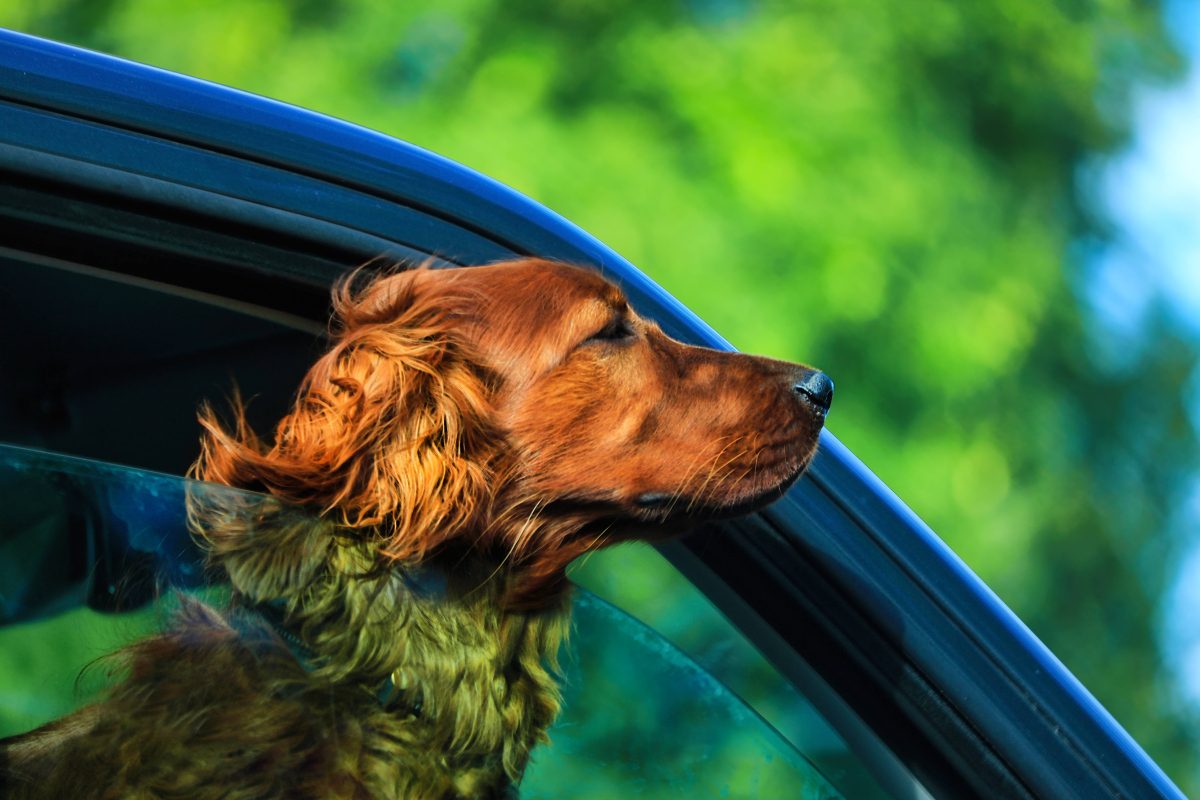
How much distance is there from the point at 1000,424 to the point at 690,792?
6.36 meters

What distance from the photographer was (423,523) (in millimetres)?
2039

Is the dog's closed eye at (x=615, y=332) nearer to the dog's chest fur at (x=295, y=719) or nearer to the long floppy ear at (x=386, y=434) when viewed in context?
the long floppy ear at (x=386, y=434)

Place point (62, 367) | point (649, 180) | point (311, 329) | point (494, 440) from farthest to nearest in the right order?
point (649, 180) → point (494, 440) → point (62, 367) → point (311, 329)

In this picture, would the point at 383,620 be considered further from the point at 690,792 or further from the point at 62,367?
the point at 62,367

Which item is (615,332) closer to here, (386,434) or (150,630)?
(386,434)

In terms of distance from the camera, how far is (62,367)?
7.17 ft

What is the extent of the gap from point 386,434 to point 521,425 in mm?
274

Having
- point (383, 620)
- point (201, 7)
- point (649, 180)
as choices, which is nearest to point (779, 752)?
point (383, 620)

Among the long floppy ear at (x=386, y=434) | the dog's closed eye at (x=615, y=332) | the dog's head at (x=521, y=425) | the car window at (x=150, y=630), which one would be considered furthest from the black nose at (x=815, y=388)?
the car window at (x=150, y=630)

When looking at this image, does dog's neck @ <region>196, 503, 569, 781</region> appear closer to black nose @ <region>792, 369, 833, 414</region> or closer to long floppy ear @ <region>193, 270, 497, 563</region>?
long floppy ear @ <region>193, 270, 497, 563</region>

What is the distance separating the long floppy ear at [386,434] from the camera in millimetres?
2010

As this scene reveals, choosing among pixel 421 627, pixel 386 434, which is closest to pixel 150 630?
pixel 421 627

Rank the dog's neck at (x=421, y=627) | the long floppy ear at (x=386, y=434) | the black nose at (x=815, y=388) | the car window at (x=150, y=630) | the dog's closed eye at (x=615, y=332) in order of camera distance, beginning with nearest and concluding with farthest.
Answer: the car window at (x=150, y=630) → the dog's neck at (x=421, y=627) → the long floppy ear at (x=386, y=434) → the dog's closed eye at (x=615, y=332) → the black nose at (x=815, y=388)

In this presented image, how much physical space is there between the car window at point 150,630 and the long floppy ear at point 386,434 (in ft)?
0.96
